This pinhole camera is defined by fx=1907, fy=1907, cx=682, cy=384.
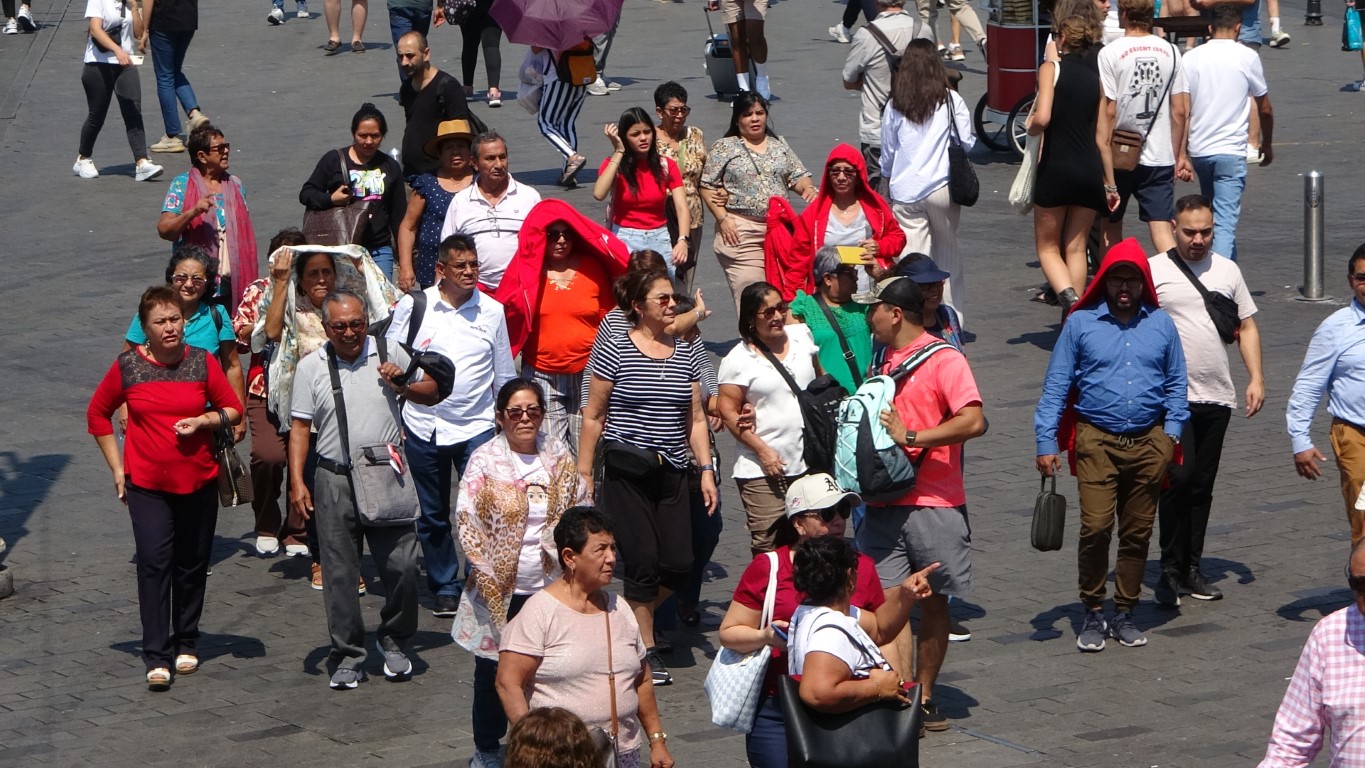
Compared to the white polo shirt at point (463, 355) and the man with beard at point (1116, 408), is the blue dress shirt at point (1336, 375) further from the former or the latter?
the white polo shirt at point (463, 355)

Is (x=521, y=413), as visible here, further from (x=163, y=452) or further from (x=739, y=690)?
(x=163, y=452)

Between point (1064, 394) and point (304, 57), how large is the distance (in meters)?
17.7

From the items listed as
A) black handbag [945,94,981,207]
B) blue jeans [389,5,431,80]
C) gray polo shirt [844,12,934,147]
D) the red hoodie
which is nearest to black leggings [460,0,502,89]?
blue jeans [389,5,431,80]

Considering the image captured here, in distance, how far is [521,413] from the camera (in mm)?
6898

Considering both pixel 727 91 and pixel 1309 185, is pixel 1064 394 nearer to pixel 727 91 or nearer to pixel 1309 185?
pixel 1309 185

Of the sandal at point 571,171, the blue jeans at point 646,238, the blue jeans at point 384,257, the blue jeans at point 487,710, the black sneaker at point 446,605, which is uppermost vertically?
the blue jeans at point 384,257

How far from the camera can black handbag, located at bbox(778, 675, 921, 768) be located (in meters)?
5.60

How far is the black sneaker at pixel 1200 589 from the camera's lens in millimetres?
8734

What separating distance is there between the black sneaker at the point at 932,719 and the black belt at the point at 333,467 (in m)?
2.57

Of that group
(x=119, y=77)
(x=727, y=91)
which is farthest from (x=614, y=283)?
(x=727, y=91)

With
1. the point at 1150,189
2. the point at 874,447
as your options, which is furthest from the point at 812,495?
the point at 1150,189

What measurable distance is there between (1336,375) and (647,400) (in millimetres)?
2940

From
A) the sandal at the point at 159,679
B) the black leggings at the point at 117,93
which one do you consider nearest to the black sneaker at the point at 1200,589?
the sandal at the point at 159,679

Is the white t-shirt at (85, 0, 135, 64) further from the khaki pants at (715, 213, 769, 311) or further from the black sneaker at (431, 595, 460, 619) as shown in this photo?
the black sneaker at (431, 595, 460, 619)
